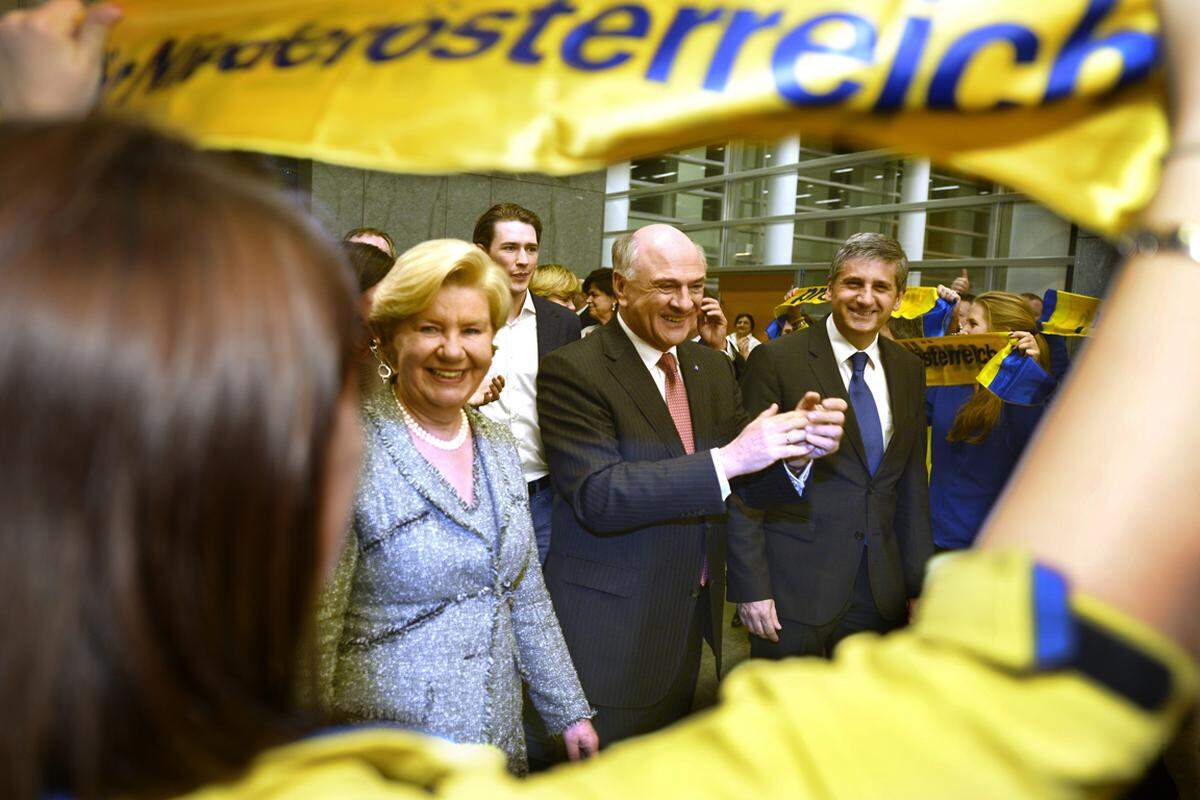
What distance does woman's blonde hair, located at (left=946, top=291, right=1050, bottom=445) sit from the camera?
3.94 m

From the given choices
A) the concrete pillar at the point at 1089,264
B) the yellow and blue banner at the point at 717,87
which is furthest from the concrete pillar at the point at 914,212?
the yellow and blue banner at the point at 717,87

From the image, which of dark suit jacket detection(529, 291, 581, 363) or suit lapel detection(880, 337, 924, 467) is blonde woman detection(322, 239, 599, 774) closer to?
suit lapel detection(880, 337, 924, 467)

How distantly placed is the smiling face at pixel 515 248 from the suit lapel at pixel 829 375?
142 centimetres

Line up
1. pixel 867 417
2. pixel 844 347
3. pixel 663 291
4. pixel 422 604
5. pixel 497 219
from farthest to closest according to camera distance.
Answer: pixel 497 219
pixel 844 347
pixel 867 417
pixel 663 291
pixel 422 604

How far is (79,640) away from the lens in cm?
47

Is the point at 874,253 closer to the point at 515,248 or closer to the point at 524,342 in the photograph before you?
the point at 524,342

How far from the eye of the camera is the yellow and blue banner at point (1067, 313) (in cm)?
342

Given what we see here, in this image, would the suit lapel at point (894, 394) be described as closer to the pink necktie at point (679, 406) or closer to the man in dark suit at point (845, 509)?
the man in dark suit at point (845, 509)

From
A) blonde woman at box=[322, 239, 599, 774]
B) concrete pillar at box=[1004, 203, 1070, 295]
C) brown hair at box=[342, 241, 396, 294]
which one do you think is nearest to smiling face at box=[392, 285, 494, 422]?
blonde woman at box=[322, 239, 599, 774]

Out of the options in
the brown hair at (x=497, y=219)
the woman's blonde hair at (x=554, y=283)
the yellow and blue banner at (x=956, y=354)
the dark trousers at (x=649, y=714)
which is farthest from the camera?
the woman's blonde hair at (x=554, y=283)

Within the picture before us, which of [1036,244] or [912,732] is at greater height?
[1036,244]

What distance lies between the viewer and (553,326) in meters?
4.18

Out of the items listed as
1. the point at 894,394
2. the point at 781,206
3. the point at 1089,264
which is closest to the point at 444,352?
the point at 894,394

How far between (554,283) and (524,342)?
6.17ft
